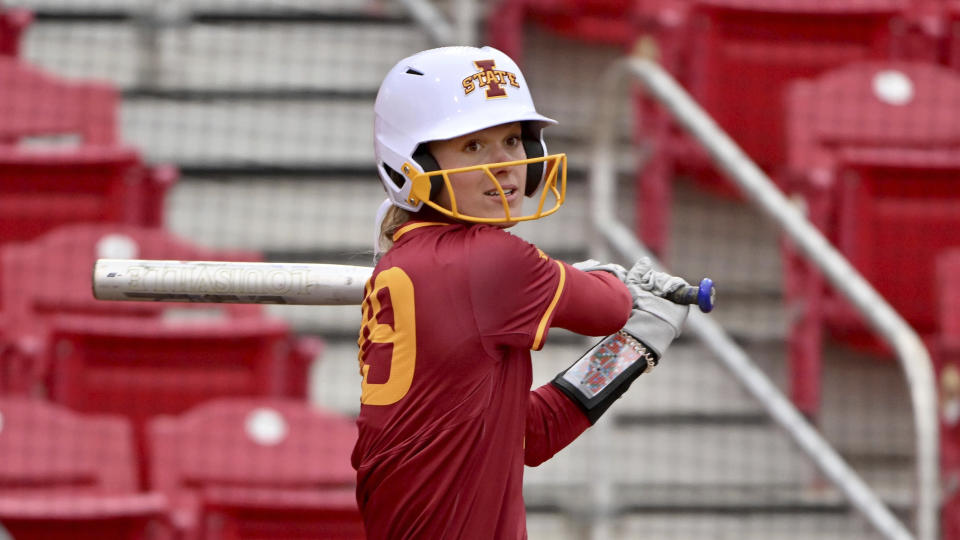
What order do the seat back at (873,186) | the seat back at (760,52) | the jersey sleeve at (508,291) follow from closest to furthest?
the jersey sleeve at (508,291)
the seat back at (873,186)
the seat back at (760,52)

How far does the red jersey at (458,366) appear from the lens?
1668mm

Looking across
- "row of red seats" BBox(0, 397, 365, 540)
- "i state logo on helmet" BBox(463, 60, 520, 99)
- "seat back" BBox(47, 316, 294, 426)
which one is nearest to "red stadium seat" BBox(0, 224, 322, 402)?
"seat back" BBox(47, 316, 294, 426)

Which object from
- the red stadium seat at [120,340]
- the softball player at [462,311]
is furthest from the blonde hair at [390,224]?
the red stadium seat at [120,340]

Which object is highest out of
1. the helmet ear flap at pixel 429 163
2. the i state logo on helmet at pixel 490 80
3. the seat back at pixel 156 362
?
the i state logo on helmet at pixel 490 80

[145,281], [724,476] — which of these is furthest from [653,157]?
[145,281]

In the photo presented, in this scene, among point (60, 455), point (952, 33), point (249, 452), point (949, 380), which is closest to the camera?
point (60, 455)

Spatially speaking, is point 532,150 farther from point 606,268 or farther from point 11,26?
point 11,26

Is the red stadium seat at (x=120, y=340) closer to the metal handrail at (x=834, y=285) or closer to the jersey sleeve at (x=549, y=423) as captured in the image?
the metal handrail at (x=834, y=285)

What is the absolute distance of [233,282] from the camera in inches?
73.9

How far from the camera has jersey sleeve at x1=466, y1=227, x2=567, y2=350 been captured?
5.46 feet

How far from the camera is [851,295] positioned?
125 inches

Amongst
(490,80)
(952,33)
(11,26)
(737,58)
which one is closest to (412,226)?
(490,80)

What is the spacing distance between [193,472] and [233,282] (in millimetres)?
1394

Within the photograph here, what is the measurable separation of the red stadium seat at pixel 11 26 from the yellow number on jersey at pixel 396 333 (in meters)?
3.02
